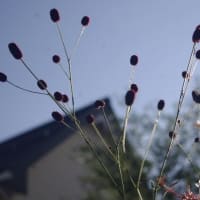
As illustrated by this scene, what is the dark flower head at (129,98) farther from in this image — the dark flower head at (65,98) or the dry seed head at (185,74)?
the dark flower head at (65,98)

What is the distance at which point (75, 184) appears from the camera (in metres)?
13.8

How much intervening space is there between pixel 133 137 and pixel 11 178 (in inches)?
193

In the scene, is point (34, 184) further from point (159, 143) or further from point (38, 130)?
point (159, 143)

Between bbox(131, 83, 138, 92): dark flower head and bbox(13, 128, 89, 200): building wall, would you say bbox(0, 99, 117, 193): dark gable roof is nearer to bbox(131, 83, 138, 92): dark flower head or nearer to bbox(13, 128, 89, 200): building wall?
bbox(13, 128, 89, 200): building wall

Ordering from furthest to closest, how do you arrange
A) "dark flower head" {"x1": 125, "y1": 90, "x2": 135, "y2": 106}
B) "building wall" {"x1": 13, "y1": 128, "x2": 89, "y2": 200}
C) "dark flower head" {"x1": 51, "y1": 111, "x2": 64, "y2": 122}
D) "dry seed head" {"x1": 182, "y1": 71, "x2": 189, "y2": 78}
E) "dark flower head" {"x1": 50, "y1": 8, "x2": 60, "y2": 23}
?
"building wall" {"x1": 13, "y1": 128, "x2": 89, "y2": 200}, "dark flower head" {"x1": 50, "y1": 8, "x2": 60, "y2": 23}, "dark flower head" {"x1": 51, "y1": 111, "x2": 64, "y2": 122}, "dry seed head" {"x1": 182, "y1": 71, "x2": 189, "y2": 78}, "dark flower head" {"x1": 125, "y1": 90, "x2": 135, "y2": 106}

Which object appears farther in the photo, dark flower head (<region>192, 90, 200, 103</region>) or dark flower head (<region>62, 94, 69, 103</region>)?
dark flower head (<region>62, 94, 69, 103</region>)

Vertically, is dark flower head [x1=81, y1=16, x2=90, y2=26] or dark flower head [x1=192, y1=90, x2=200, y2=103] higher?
dark flower head [x1=81, y1=16, x2=90, y2=26]

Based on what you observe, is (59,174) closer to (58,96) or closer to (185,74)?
(58,96)

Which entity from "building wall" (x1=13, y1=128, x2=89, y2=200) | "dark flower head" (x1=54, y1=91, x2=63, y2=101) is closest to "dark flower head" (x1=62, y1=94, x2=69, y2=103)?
"dark flower head" (x1=54, y1=91, x2=63, y2=101)

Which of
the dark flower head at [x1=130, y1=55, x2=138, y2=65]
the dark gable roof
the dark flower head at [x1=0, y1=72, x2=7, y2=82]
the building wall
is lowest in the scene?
the building wall

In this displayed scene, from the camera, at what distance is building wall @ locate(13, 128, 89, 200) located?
40.6 ft

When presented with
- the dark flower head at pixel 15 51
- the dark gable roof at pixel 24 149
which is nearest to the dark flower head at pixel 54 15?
the dark flower head at pixel 15 51

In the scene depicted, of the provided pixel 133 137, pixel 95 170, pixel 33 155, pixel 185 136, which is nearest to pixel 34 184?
pixel 33 155

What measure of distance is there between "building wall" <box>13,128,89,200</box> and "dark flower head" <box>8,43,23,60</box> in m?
9.30
